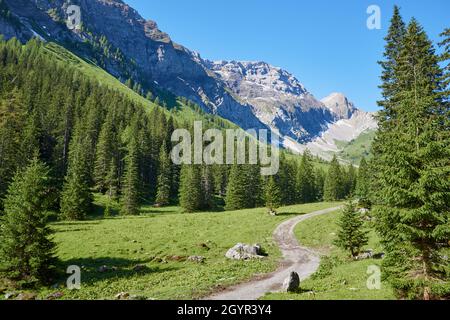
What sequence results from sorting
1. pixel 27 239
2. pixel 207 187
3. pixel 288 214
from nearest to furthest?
pixel 27 239, pixel 288 214, pixel 207 187

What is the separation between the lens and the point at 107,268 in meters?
31.1

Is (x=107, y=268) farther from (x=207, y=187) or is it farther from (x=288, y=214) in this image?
(x=207, y=187)

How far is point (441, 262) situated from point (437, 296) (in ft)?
5.48

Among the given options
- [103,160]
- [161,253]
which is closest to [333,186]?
[103,160]

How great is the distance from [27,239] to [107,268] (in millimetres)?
7425

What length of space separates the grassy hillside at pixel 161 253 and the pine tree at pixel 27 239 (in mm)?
2530

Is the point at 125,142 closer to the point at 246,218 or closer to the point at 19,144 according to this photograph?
the point at 19,144

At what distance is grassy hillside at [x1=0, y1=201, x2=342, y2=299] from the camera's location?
25322 mm

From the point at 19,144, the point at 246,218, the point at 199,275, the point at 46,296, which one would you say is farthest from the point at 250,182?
the point at 46,296

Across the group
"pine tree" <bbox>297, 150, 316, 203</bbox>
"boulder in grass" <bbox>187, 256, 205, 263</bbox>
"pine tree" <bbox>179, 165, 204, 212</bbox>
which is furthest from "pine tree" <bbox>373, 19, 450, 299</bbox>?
"pine tree" <bbox>297, 150, 316, 203</bbox>

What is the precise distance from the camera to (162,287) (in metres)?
24.8

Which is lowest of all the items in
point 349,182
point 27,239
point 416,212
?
point 27,239

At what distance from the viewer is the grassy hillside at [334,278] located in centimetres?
1864

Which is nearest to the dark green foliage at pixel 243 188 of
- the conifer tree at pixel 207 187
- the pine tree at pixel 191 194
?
the conifer tree at pixel 207 187
